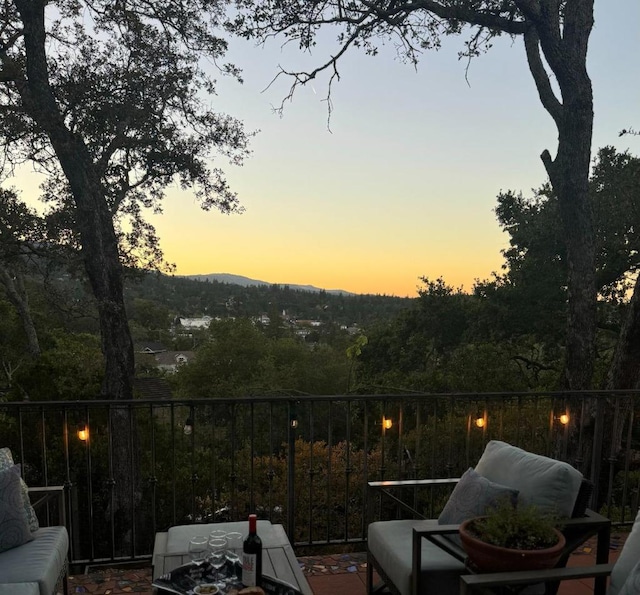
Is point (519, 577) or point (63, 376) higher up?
point (519, 577)

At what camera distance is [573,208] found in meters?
8.40

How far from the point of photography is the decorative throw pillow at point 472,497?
234cm

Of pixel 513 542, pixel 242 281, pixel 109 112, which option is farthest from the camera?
pixel 242 281

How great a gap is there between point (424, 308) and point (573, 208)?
23.9ft

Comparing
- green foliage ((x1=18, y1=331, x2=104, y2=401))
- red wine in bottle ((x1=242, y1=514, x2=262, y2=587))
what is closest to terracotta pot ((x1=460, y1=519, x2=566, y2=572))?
red wine in bottle ((x1=242, y1=514, x2=262, y2=587))

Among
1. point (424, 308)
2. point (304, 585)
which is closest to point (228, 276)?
point (424, 308)

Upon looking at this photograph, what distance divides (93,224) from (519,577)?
9.05 metres

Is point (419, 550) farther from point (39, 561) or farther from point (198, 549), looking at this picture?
point (39, 561)

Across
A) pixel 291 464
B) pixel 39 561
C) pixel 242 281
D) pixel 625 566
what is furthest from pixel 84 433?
pixel 242 281

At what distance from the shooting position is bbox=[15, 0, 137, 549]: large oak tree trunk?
8.47 metres

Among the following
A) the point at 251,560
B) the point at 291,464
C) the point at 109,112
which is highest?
the point at 109,112

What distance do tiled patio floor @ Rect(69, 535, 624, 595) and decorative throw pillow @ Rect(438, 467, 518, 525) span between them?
0.90 meters

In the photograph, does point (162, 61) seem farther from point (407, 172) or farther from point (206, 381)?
point (206, 381)

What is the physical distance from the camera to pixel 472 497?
7.89 feet
